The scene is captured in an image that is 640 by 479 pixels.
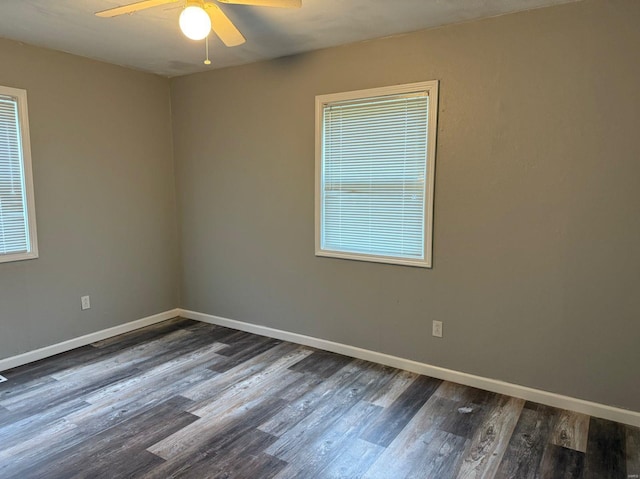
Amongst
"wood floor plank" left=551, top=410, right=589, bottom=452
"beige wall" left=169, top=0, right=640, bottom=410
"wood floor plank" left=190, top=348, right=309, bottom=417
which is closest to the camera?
"wood floor plank" left=551, top=410, right=589, bottom=452

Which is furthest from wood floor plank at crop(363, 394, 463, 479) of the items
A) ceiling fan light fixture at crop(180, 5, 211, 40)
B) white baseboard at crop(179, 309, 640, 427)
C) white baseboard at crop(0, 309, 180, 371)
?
white baseboard at crop(0, 309, 180, 371)

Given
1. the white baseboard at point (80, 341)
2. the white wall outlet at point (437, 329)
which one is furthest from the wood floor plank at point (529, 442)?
the white baseboard at point (80, 341)

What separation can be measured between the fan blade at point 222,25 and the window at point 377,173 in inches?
41.8

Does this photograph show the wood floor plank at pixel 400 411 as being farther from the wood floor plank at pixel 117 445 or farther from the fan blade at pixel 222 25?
the fan blade at pixel 222 25

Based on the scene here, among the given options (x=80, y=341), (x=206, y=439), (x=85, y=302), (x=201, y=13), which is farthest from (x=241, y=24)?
(x=80, y=341)

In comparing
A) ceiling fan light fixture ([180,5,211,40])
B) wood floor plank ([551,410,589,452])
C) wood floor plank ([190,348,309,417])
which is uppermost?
ceiling fan light fixture ([180,5,211,40])

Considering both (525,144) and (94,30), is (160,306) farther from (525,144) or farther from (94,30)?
(525,144)

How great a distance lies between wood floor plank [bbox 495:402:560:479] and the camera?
205 cm

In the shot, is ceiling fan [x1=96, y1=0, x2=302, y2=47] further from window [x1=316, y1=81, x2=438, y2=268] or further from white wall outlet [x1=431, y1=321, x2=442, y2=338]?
white wall outlet [x1=431, y1=321, x2=442, y2=338]

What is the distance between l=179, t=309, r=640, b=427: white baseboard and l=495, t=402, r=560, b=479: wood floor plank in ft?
0.26

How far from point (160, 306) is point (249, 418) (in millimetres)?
2240

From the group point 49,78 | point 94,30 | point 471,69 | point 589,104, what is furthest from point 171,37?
point 589,104

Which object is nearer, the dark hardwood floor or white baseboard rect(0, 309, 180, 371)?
the dark hardwood floor

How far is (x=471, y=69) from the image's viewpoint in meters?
2.74
